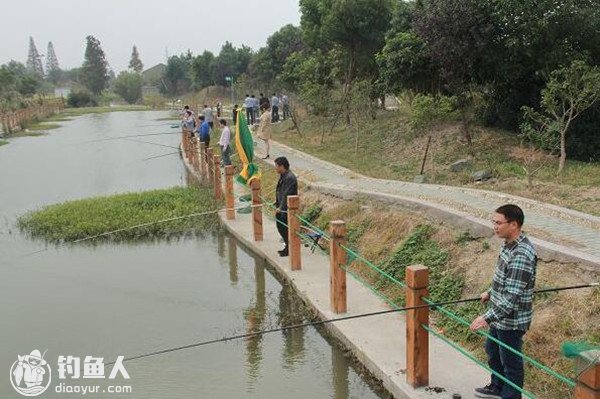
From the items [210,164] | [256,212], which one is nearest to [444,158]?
[210,164]

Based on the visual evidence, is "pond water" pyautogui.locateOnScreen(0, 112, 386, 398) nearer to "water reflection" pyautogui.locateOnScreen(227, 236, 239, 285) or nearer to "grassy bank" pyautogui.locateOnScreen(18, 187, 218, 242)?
"water reflection" pyautogui.locateOnScreen(227, 236, 239, 285)

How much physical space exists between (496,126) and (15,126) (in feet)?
114

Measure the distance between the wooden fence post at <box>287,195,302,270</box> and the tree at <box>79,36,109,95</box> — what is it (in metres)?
95.2

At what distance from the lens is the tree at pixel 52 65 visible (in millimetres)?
167663

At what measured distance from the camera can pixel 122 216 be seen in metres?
12.4

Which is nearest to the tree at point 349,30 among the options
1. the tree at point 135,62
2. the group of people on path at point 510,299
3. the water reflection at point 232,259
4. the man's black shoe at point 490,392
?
the water reflection at point 232,259

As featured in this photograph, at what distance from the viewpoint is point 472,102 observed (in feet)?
55.5

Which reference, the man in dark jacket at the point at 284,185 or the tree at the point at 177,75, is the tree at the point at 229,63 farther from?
the man in dark jacket at the point at 284,185

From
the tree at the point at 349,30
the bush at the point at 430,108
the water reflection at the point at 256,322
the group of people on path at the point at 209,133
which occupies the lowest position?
the water reflection at the point at 256,322

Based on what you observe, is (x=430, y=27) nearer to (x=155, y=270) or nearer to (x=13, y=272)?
(x=155, y=270)

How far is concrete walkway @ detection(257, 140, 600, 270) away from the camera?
6227 mm

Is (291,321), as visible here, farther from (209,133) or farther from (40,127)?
(40,127)

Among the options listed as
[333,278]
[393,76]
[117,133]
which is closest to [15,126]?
[117,133]

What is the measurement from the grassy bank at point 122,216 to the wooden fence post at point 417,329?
7468 mm
